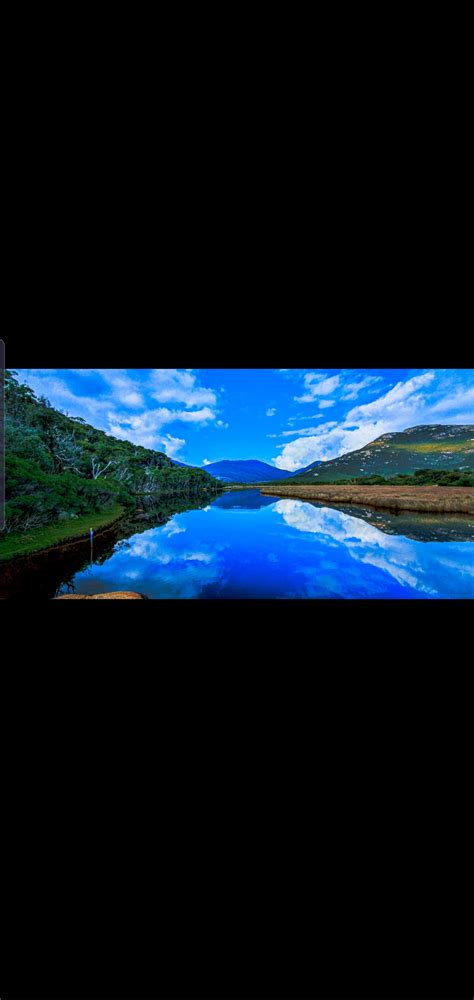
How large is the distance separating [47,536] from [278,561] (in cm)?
628

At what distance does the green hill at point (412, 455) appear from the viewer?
436 inches

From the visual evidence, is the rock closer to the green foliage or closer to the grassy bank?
the grassy bank

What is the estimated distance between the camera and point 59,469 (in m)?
8.82

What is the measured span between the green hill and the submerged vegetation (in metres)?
11.0

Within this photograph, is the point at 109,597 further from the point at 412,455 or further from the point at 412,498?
the point at 412,455

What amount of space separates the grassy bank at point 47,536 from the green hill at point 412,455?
35.9 ft
